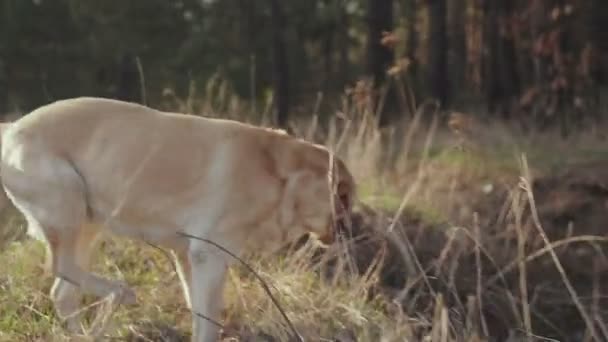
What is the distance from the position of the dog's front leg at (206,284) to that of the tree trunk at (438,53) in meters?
10.4

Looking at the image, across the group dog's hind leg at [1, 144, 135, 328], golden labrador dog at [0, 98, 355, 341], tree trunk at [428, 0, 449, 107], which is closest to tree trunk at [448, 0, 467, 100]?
tree trunk at [428, 0, 449, 107]

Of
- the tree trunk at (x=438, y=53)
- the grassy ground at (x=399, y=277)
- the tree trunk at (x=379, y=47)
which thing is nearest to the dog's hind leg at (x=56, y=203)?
the grassy ground at (x=399, y=277)

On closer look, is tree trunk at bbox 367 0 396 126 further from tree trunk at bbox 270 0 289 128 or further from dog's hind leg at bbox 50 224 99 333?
dog's hind leg at bbox 50 224 99 333

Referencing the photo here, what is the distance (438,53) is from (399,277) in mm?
9153

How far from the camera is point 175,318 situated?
176 inches

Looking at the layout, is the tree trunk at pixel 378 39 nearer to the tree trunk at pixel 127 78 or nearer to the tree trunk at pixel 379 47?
the tree trunk at pixel 379 47

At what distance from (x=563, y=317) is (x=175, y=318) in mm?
2514

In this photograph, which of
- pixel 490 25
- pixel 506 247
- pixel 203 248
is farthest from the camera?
pixel 490 25

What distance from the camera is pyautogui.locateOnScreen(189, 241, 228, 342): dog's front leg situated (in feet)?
13.0

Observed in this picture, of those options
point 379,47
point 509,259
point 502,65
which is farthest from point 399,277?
point 502,65

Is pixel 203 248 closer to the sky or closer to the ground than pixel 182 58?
closer to the sky

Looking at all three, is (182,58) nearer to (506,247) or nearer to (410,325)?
(506,247)

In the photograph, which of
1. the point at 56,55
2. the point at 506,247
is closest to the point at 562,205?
the point at 506,247

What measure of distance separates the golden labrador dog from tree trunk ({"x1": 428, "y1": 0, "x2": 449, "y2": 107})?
10102 mm
